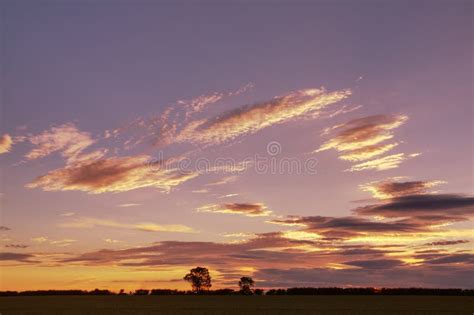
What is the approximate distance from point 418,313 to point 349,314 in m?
7.96

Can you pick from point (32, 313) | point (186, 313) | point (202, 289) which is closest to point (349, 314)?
point (186, 313)

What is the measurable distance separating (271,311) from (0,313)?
28278 millimetres

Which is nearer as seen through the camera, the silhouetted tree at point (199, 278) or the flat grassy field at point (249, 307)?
the flat grassy field at point (249, 307)

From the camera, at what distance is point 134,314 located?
52.7 metres

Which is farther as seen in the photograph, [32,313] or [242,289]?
[242,289]

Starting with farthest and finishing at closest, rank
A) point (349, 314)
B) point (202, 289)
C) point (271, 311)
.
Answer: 1. point (202, 289)
2. point (271, 311)
3. point (349, 314)

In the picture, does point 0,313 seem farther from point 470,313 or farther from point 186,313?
point 470,313

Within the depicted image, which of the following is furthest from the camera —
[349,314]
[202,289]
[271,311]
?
[202,289]

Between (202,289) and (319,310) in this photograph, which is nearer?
(319,310)

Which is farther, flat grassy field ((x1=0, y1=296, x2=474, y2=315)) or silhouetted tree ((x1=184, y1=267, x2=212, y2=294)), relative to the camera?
silhouetted tree ((x1=184, y1=267, x2=212, y2=294))

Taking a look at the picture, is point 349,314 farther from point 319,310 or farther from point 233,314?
point 233,314

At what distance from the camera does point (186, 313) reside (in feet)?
178

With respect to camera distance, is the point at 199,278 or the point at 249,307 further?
the point at 199,278

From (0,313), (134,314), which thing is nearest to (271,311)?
(134,314)
